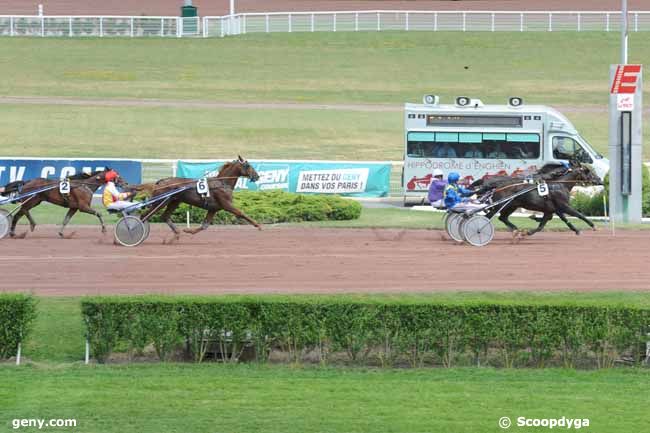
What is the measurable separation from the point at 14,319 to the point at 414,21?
45485mm

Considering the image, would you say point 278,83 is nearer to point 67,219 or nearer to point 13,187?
point 67,219

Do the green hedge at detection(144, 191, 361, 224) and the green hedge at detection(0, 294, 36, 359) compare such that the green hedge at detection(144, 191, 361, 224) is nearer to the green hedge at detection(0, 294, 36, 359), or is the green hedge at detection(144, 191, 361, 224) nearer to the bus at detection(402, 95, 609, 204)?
the bus at detection(402, 95, 609, 204)

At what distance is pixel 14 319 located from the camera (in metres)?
12.7

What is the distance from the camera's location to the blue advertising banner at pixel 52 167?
26.5 metres

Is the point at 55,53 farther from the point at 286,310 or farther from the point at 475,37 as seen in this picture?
the point at 286,310

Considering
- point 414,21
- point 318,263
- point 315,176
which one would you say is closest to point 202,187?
point 318,263

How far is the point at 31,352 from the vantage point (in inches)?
521

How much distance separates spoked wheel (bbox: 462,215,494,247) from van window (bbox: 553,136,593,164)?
8.81 meters

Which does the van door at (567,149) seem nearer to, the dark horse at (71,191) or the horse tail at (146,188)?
the horse tail at (146,188)

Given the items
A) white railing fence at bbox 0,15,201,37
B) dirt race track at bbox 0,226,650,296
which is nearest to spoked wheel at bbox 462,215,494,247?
dirt race track at bbox 0,226,650,296

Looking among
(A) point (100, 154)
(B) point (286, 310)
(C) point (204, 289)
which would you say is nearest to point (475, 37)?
(A) point (100, 154)

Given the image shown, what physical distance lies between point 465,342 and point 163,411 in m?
3.45

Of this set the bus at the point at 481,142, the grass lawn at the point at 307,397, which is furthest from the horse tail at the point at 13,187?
the bus at the point at 481,142

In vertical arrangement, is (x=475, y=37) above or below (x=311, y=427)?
above
